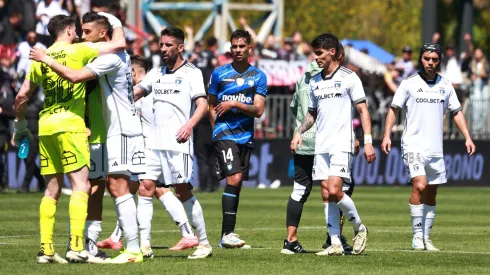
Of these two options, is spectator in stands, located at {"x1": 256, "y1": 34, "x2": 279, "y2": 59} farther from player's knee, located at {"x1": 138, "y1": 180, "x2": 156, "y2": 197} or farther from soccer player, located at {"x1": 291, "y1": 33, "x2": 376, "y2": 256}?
player's knee, located at {"x1": 138, "y1": 180, "x2": 156, "y2": 197}

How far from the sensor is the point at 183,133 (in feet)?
44.4

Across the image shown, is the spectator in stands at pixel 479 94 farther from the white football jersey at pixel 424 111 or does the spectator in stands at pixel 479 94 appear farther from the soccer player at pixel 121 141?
the soccer player at pixel 121 141

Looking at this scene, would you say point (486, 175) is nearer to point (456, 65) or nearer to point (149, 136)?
point (456, 65)

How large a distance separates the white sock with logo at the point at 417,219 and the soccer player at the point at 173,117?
274cm

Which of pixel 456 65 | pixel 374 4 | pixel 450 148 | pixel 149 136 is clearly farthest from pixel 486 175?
pixel 374 4

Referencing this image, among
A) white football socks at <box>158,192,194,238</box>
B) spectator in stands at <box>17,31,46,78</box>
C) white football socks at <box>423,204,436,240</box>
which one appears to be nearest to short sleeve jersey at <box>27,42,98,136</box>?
white football socks at <box>158,192,194,238</box>

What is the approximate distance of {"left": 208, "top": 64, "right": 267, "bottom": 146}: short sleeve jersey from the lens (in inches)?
615

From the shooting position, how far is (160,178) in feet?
47.0

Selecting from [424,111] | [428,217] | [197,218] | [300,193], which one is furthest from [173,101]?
[428,217]

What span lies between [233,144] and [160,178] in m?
1.51

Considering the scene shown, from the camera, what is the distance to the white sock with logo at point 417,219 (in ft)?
50.9

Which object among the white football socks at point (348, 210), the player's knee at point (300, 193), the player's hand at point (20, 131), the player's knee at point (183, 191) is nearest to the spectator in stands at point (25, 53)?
the player's knee at point (300, 193)

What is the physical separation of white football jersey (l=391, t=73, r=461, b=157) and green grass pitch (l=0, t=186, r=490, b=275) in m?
1.15

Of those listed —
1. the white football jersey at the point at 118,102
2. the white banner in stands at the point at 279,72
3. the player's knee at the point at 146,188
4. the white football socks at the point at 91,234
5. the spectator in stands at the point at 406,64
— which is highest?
the spectator in stands at the point at 406,64
